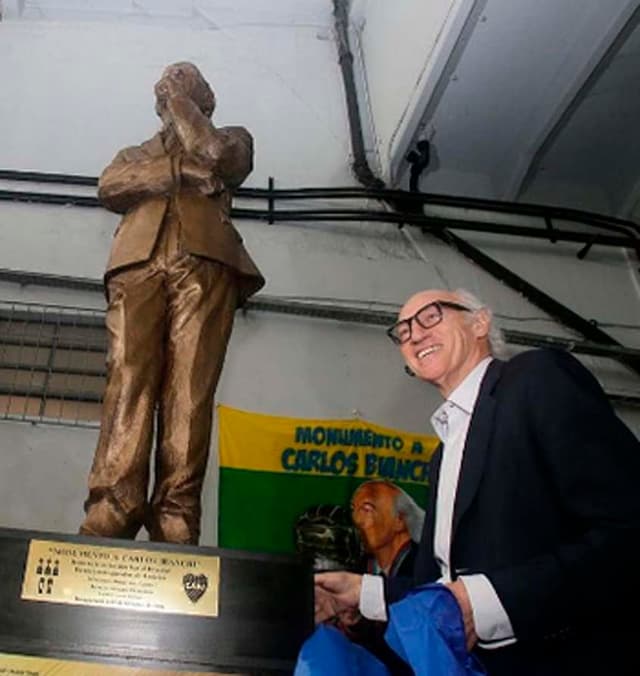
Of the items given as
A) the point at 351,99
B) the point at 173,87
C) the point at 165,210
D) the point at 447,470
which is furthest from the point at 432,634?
the point at 351,99

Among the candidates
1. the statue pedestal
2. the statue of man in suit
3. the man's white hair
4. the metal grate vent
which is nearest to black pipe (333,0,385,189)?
the metal grate vent

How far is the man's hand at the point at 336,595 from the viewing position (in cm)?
119

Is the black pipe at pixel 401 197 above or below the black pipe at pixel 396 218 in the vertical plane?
above

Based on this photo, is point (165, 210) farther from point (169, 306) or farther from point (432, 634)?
point (432, 634)

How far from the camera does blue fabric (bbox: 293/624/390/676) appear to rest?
3.09ft

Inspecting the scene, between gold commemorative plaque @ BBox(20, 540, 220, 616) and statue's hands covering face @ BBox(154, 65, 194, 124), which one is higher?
statue's hands covering face @ BBox(154, 65, 194, 124)

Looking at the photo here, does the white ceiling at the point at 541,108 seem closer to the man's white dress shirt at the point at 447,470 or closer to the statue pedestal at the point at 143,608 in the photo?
the man's white dress shirt at the point at 447,470

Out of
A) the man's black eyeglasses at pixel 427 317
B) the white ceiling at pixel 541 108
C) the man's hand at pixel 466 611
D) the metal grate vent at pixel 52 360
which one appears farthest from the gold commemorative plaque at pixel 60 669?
the white ceiling at pixel 541 108

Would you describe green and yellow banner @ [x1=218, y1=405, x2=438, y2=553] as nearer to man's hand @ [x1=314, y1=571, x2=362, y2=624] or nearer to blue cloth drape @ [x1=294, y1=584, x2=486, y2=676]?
man's hand @ [x1=314, y1=571, x2=362, y2=624]

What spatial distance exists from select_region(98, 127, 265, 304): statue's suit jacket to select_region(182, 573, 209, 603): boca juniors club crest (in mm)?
735

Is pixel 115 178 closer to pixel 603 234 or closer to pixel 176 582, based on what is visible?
pixel 176 582

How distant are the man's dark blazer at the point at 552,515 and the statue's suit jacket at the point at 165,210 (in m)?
0.75

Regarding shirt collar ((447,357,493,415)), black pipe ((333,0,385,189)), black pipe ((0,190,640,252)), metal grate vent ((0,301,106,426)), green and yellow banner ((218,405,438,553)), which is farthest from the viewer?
black pipe ((333,0,385,189))

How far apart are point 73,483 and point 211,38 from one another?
249cm
